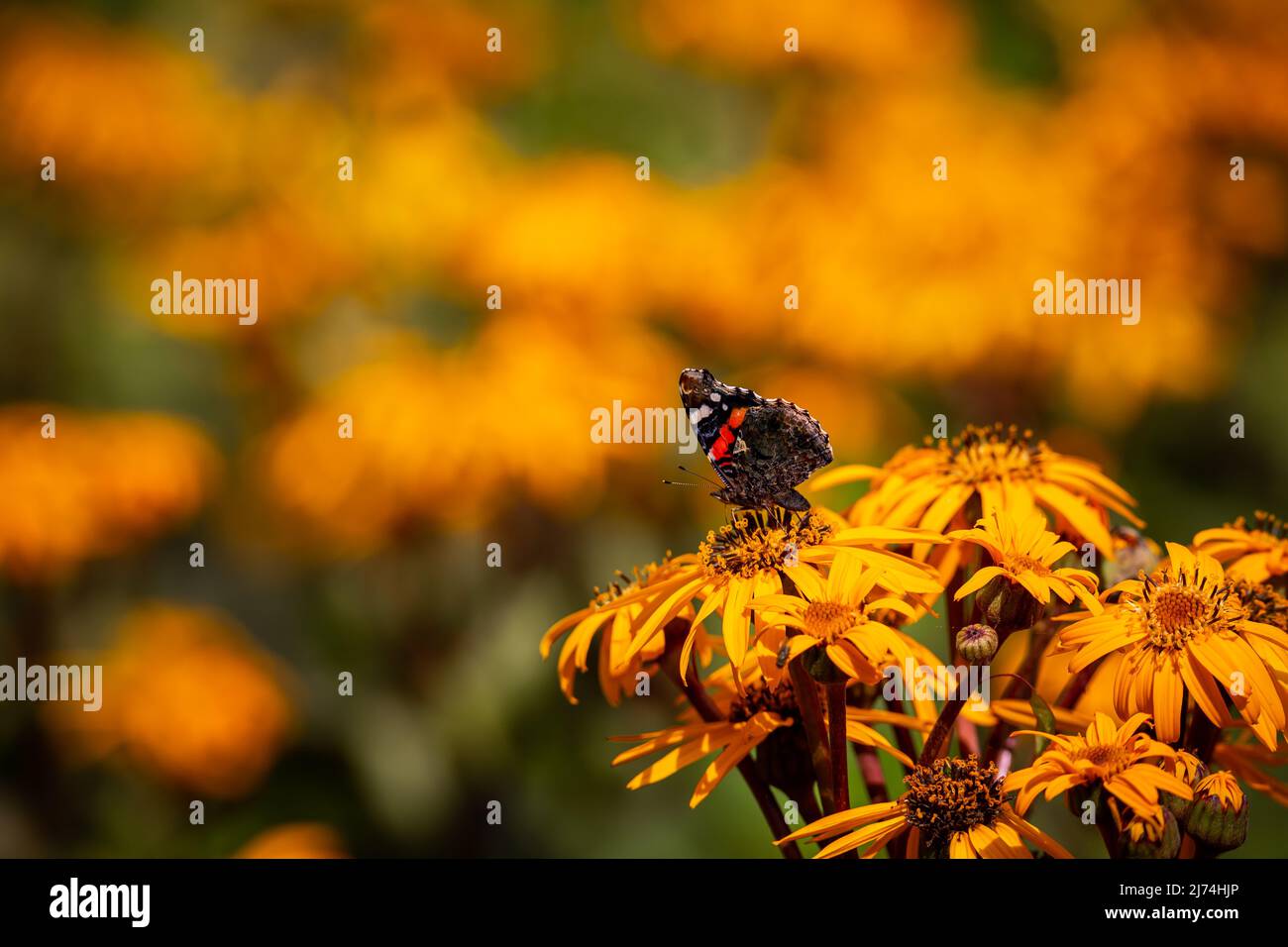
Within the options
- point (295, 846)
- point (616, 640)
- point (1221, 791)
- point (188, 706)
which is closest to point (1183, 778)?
point (1221, 791)

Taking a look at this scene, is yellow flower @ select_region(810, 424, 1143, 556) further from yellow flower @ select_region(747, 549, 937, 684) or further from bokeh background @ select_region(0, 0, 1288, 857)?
bokeh background @ select_region(0, 0, 1288, 857)

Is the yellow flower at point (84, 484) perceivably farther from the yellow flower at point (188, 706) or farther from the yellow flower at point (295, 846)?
the yellow flower at point (295, 846)

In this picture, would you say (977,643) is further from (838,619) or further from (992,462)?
(992,462)

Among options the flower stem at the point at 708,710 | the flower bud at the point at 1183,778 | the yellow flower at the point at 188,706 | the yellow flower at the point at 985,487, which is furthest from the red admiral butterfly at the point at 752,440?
the yellow flower at the point at 188,706

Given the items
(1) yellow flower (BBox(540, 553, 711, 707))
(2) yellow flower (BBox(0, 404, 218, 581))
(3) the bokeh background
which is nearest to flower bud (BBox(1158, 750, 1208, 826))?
(1) yellow flower (BBox(540, 553, 711, 707))
